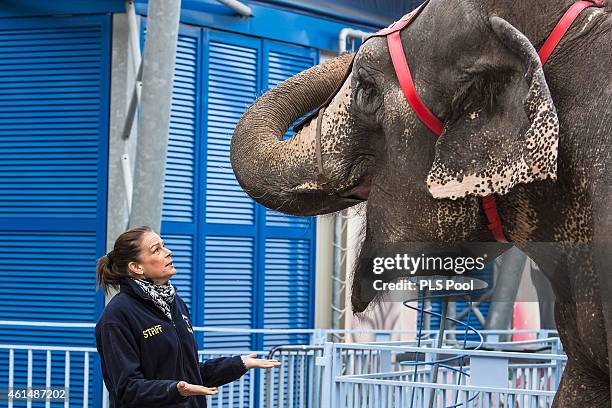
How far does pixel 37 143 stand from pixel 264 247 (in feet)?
8.73

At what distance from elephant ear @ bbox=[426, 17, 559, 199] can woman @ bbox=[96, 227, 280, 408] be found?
208cm

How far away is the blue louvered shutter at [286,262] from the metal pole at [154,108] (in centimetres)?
440

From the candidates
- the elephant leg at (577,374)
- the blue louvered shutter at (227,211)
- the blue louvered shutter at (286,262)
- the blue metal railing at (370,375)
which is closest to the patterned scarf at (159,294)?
the blue metal railing at (370,375)

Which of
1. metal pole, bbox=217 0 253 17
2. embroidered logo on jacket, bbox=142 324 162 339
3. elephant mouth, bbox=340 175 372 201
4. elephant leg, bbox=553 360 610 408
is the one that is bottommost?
elephant leg, bbox=553 360 610 408

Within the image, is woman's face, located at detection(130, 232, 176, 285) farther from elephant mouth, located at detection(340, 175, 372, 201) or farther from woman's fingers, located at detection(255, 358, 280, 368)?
elephant mouth, located at detection(340, 175, 372, 201)

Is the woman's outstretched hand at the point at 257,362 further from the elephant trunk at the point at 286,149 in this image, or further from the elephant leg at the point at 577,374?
the elephant leg at the point at 577,374

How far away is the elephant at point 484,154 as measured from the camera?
101 inches

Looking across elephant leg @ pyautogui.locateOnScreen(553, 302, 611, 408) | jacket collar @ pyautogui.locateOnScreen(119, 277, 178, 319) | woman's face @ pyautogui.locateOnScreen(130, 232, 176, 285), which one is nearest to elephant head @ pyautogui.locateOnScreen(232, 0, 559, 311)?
elephant leg @ pyautogui.locateOnScreen(553, 302, 611, 408)

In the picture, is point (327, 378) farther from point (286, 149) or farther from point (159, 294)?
point (286, 149)

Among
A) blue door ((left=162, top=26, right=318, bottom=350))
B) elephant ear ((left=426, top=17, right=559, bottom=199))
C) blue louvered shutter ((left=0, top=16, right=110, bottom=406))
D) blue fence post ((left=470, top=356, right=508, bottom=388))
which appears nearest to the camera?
elephant ear ((left=426, top=17, right=559, bottom=199))

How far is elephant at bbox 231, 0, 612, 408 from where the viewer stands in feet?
8.38

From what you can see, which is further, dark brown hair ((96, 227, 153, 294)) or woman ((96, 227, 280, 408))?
dark brown hair ((96, 227, 153, 294))

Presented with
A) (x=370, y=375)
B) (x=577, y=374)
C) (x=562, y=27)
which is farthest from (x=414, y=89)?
(x=370, y=375)

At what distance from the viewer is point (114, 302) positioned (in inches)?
193
